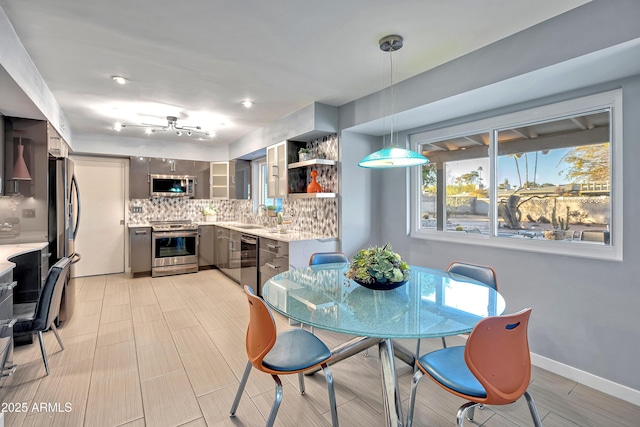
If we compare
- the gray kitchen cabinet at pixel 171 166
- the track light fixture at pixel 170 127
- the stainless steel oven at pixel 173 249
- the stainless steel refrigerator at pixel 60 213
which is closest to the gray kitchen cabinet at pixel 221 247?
the stainless steel oven at pixel 173 249

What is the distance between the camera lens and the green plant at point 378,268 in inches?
75.6

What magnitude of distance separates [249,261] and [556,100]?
386 cm

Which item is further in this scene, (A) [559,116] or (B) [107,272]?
(B) [107,272]

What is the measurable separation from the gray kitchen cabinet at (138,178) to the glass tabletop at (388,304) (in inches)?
179

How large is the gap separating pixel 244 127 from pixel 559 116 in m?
3.96

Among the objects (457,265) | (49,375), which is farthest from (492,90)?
(49,375)

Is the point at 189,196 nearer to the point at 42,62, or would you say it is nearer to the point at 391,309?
the point at 42,62

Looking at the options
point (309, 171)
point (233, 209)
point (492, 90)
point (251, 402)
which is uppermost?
point (492, 90)

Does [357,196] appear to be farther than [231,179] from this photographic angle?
No

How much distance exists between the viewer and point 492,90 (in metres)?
2.47

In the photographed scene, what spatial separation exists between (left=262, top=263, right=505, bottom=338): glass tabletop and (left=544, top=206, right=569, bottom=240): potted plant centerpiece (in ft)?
3.09

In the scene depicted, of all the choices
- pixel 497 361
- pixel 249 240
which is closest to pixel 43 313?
pixel 249 240

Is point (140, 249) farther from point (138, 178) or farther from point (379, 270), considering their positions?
point (379, 270)

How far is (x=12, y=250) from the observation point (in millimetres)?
2664
